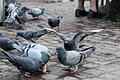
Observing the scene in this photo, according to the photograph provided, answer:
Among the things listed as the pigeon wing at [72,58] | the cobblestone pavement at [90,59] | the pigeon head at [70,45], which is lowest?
the cobblestone pavement at [90,59]

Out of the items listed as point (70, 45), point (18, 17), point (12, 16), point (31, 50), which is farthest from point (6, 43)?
point (18, 17)

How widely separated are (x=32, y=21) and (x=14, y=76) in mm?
5007

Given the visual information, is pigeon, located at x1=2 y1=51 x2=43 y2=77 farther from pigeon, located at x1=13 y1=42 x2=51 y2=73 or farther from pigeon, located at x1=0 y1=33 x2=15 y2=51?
pigeon, located at x1=0 y1=33 x2=15 y2=51

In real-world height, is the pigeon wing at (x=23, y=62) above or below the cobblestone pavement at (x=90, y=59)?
above

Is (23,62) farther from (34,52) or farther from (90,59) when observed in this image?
(90,59)

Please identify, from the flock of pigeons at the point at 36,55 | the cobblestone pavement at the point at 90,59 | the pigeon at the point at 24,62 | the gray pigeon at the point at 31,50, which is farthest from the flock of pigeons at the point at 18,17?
the pigeon at the point at 24,62

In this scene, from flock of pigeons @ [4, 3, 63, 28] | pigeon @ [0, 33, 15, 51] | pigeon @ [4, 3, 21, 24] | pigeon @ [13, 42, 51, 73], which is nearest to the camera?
pigeon @ [13, 42, 51, 73]

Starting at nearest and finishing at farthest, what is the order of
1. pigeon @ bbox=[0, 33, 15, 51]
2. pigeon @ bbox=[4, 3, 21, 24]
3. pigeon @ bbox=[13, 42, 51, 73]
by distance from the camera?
pigeon @ bbox=[13, 42, 51, 73], pigeon @ bbox=[0, 33, 15, 51], pigeon @ bbox=[4, 3, 21, 24]

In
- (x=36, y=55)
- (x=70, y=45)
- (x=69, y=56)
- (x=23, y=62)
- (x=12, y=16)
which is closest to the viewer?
(x=23, y=62)

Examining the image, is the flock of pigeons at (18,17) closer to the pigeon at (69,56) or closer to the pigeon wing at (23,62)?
the pigeon at (69,56)

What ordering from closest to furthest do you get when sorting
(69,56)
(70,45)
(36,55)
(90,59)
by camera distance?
(36,55), (69,56), (70,45), (90,59)

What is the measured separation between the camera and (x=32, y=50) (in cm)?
452

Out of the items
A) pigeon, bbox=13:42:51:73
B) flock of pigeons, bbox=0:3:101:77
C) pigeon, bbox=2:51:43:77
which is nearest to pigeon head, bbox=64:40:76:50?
flock of pigeons, bbox=0:3:101:77

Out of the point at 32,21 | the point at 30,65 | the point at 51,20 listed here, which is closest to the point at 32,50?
the point at 30,65
